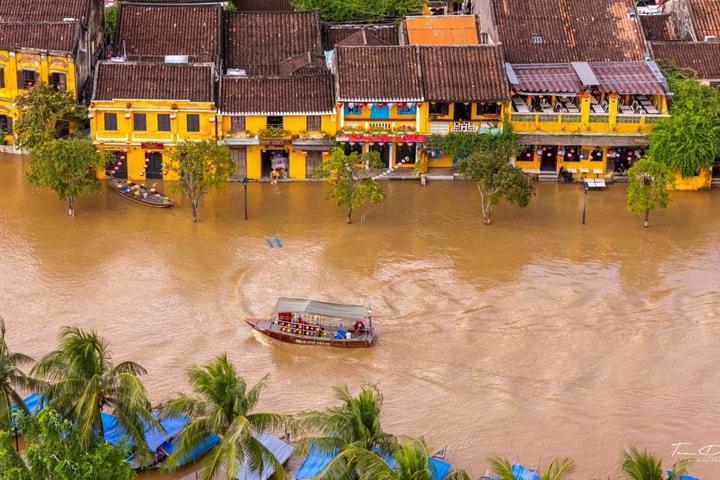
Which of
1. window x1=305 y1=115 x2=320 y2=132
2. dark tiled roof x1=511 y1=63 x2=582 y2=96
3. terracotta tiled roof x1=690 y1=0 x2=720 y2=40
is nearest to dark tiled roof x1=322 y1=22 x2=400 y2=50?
dark tiled roof x1=511 y1=63 x2=582 y2=96

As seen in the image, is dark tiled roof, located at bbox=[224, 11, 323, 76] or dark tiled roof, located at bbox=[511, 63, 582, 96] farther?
dark tiled roof, located at bbox=[224, 11, 323, 76]

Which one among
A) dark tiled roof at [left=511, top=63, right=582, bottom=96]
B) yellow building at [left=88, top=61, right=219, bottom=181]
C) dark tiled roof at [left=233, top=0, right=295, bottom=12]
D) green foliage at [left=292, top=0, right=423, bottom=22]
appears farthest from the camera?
dark tiled roof at [left=233, top=0, right=295, bottom=12]

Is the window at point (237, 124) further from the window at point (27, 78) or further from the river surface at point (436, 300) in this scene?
the window at point (27, 78)

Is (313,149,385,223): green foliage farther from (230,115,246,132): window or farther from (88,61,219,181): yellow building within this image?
(88,61,219,181): yellow building

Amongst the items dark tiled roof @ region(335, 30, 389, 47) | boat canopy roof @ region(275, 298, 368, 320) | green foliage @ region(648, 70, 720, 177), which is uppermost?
dark tiled roof @ region(335, 30, 389, 47)

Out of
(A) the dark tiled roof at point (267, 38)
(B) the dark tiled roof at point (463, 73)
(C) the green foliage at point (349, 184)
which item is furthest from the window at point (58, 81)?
(B) the dark tiled roof at point (463, 73)

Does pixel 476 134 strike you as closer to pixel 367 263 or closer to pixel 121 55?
pixel 367 263
